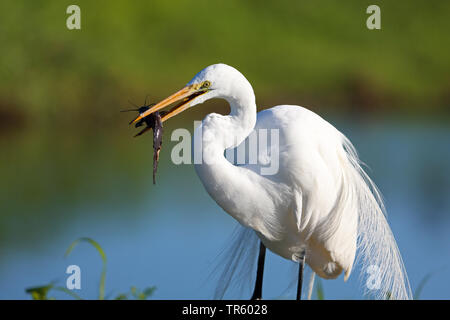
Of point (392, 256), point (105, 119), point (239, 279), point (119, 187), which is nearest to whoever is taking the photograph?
point (392, 256)

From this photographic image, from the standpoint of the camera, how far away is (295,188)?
3045 millimetres

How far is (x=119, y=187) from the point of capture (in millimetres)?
11352

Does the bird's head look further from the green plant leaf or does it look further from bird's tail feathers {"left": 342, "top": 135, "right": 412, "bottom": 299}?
the green plant leaf

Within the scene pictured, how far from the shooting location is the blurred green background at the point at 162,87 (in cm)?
1029

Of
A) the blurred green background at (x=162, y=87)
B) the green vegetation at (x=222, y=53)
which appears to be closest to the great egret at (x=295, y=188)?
the blurred green background at (x=162, y=87)

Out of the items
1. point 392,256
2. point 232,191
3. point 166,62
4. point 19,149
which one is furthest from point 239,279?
point 166,62

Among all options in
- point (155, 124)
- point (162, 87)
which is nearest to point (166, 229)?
point (155, 124)

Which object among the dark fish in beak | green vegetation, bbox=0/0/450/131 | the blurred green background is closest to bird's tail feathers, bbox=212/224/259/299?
the dark fish in beak

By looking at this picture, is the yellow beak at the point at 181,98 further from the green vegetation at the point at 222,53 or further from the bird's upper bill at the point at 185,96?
the green vegetation at the point at 222,53

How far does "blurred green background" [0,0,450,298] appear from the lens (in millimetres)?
10289

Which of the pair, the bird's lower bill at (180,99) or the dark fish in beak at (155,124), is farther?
the dark fish in beak at (155,124)

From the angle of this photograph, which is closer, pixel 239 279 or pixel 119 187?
pixel 239 279

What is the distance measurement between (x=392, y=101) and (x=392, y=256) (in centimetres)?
1744

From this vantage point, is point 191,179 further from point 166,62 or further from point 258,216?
point 258,216
